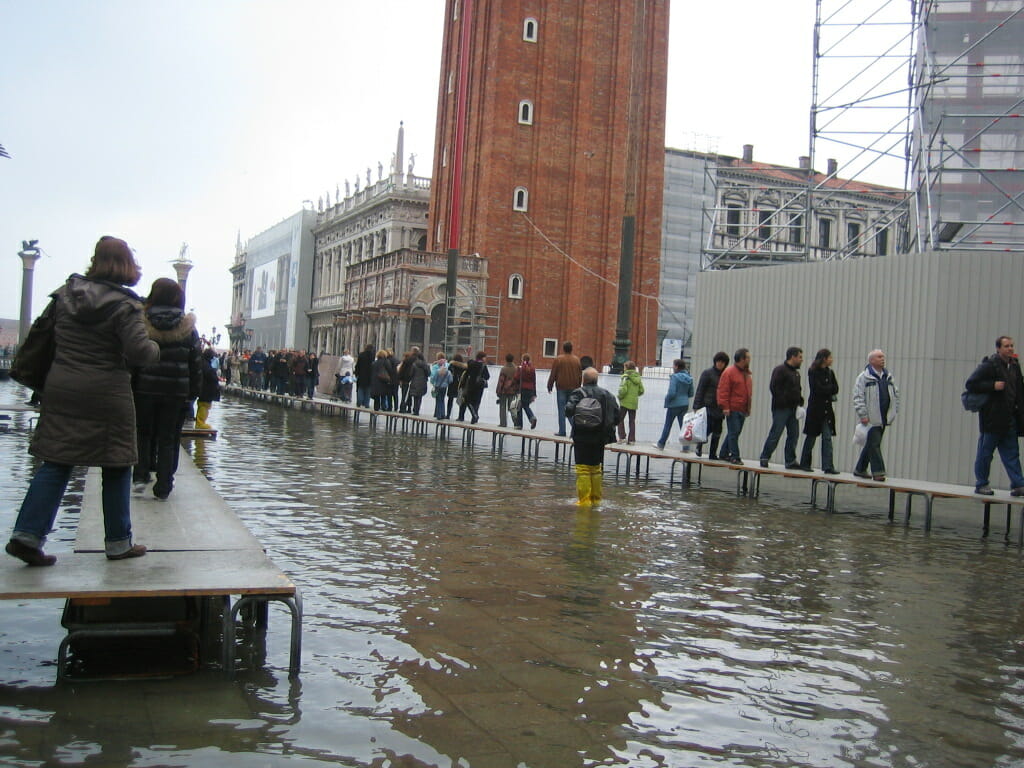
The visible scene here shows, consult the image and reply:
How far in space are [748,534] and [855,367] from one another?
7362 millimetres

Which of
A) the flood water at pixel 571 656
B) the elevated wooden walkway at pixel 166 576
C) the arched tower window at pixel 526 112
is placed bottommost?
the flood water at pixel 571 656

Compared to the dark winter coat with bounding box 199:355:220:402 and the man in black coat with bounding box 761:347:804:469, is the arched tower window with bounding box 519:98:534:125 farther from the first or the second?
the dark winter coat with bounding box 199:355:220:402

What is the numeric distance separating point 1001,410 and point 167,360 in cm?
855

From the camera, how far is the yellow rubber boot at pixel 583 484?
38.5 feet

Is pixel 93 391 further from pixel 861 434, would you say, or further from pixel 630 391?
pixel 630 391

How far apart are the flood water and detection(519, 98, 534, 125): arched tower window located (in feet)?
126

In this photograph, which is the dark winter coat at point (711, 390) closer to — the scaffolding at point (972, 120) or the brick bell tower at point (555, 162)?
the scaffolding at point (972, 120)

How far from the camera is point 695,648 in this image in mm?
5840

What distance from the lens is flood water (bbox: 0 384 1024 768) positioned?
165 inches

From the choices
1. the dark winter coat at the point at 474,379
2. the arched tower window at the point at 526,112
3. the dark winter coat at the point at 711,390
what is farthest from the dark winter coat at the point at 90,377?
the arched tower window at the point at 526,112

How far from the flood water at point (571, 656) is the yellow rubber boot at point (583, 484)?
2.57ft

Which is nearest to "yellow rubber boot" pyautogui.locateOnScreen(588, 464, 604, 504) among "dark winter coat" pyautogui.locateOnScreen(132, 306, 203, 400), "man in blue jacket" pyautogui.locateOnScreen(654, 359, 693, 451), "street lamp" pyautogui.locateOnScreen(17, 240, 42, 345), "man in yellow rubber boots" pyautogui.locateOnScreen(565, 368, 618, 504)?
"man in yellow rubber boots" pyautogui.locateOnScreen(565, 368, 618, 504)

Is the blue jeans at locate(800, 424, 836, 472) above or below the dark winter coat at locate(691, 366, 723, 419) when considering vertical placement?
below

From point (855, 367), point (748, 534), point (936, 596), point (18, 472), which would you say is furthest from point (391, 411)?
point (936, 596)
